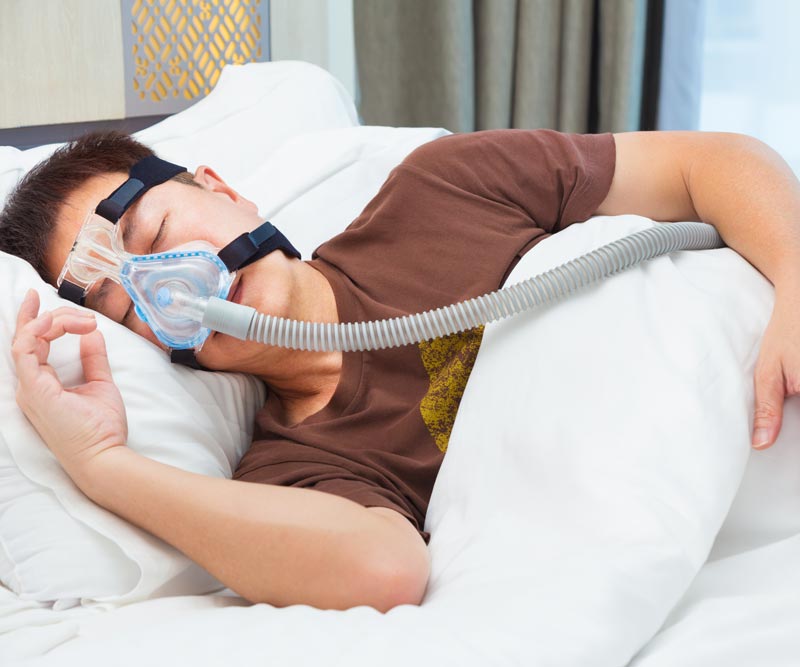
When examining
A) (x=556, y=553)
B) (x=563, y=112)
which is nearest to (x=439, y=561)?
(x=556, y=553)

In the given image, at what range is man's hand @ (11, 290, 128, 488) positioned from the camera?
954 millimetres

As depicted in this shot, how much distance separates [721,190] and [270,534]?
764 millimetres

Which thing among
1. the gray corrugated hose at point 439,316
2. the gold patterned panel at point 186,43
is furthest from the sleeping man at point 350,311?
the gold patterned panel at point 186,43

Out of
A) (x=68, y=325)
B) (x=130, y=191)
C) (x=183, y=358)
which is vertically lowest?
(x=183, y=358)

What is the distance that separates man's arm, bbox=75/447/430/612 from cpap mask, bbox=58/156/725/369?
0.18 metres

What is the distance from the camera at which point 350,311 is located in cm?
124

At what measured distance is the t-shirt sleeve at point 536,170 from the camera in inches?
51.4

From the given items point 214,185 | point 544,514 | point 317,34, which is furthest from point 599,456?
point 317,34

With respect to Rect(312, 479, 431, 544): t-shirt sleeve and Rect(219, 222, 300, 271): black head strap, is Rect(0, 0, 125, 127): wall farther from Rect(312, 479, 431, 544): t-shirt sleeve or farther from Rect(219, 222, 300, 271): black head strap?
Rect(312, 479, 431, 544): t-shirt sleeve

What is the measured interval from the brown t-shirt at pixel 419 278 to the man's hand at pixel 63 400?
0.71 feet

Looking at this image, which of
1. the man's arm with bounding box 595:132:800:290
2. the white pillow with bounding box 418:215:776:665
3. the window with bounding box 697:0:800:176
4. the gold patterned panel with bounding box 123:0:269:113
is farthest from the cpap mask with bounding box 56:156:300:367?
the window with bounding box 697:0:800:176

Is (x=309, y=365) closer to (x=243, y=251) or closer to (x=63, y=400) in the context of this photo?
(x=243, y=251)

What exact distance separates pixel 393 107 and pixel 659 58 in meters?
0.83

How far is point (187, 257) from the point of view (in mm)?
1088
